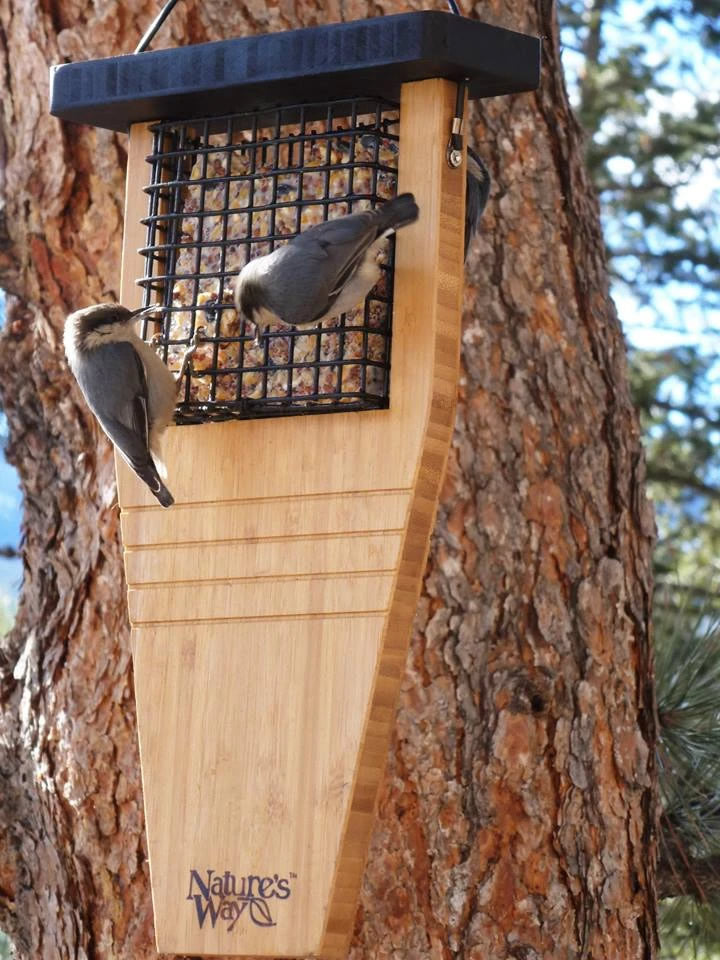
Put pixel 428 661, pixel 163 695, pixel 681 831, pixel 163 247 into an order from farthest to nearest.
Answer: pixel 681 831 < pixel 428 661 < pixel 163 247 < pixel 163 695

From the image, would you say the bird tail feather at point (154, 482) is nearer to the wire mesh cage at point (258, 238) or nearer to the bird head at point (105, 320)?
the wire mesh cage at point (258, 238)

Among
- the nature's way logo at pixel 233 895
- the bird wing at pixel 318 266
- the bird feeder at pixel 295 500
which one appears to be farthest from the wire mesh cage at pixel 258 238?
the nature's way logo at pixel 233 895

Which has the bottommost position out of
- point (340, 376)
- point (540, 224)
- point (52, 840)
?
point (52, 840)

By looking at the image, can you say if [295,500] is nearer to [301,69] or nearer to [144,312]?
[144,312]

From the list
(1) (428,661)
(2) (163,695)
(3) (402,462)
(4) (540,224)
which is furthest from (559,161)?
(2) (163,695)

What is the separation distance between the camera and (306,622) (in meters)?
1.79

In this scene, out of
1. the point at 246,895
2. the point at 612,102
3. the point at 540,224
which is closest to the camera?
the point at 246,895

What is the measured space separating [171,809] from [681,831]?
148 centimetres

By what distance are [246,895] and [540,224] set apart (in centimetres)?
150

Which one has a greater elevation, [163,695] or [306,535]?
[306,535]

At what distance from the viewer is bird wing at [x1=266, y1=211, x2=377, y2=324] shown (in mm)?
1751

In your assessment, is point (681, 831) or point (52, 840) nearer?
point (52, 840)

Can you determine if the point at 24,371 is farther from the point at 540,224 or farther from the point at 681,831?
the point at 681,831

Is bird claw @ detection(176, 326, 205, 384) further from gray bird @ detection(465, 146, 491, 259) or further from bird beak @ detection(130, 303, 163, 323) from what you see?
gray bird @ detection(465, 146, 491, 259)
